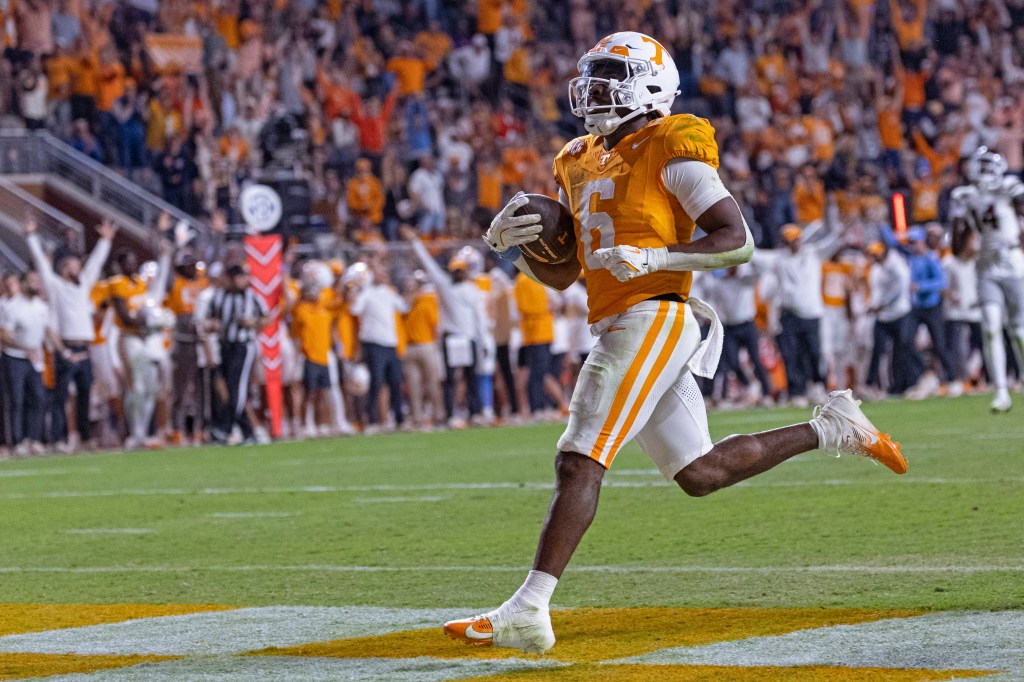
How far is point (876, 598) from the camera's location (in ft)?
19.1

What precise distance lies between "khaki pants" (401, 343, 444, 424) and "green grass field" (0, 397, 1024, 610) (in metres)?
5.05

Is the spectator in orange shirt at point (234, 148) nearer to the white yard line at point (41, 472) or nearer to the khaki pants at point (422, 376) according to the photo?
the khaki pants at point (422, 376)

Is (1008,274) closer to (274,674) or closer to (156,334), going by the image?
(156,334)

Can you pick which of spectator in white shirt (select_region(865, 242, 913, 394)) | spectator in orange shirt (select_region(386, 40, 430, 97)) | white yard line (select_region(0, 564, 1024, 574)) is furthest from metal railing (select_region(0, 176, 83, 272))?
white yard line (select_region(0, 564, 1024, 574))

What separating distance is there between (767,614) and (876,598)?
480 millimetres

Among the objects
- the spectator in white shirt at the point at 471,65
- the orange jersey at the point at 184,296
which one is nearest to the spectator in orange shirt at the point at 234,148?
the orange jersey at the point at 184,296

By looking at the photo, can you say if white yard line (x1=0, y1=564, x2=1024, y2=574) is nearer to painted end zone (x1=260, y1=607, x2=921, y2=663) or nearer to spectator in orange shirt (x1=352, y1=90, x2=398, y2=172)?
painted end zone (x1=260, y1=607, x2=921, y2=663)

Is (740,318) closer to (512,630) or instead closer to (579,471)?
(579,471)

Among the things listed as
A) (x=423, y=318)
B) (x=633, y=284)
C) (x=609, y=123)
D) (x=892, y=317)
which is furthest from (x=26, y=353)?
(x=633, y=284)

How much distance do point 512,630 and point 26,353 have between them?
1242 cm

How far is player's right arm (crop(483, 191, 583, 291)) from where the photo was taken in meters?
5.50

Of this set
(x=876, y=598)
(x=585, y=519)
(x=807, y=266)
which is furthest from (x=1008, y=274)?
(x=585, y=519)

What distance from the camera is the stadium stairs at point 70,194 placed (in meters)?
19.8

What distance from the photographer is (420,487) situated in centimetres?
1104
